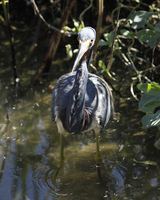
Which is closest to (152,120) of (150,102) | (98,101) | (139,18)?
(150,102)

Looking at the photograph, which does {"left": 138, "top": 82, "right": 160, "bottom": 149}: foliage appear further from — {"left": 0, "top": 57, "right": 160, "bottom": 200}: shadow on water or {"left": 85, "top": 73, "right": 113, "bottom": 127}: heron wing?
{"left": 0, "top": 57, "right": 160, "bottom": 200}: shadow on water

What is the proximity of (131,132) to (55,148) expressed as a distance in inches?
42.0

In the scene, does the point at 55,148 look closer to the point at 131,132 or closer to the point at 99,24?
the point at 131,132

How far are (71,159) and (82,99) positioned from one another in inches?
38.8

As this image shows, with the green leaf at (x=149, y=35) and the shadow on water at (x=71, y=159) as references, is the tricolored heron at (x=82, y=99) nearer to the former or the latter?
the shadow on water at (x=71, y=159)

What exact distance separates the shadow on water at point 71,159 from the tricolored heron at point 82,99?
1.40ft

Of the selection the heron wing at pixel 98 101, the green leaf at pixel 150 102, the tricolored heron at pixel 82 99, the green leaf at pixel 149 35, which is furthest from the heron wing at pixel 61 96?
the green leaf at pixel 149 35

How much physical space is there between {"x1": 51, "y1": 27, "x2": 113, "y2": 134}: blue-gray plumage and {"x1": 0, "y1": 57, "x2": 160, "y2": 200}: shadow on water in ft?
1.43

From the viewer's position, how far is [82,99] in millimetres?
3027

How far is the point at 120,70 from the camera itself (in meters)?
5.46

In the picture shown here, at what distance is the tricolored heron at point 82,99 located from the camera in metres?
2.94

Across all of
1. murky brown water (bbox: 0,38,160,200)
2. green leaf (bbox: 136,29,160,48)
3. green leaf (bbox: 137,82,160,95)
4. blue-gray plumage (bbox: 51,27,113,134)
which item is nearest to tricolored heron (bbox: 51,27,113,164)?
blue-gray plumage (bbox: 51,27,113,134)

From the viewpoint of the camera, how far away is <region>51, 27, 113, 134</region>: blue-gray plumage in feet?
9.63

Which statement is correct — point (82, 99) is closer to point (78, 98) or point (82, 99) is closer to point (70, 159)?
point (78, 98)
